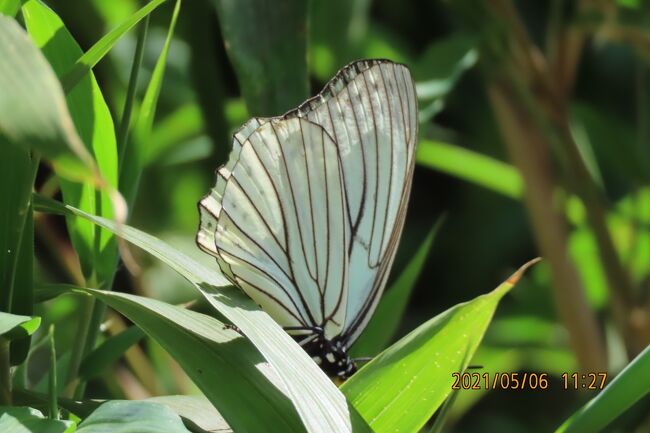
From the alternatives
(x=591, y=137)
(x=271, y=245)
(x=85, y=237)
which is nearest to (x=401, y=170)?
(x=271, y=245)

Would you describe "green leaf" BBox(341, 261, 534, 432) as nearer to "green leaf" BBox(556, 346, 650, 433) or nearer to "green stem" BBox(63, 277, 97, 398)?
"green leaf" BBox(556, 346, 650, 433)

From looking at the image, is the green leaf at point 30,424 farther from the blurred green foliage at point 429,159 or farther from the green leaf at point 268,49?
the green leaf at point 268,49

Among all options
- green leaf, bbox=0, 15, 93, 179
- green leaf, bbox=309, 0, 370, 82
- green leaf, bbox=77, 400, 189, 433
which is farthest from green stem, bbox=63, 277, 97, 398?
green leaf, bbox=309, 0, 370, 82

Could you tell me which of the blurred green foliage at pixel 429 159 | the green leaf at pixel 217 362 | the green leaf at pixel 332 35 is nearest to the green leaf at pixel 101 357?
the blurred green foliage at pixel 429 159

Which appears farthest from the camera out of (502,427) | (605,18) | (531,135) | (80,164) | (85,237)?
(502,427)

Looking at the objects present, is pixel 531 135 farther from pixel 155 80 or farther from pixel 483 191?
pixel 155 80

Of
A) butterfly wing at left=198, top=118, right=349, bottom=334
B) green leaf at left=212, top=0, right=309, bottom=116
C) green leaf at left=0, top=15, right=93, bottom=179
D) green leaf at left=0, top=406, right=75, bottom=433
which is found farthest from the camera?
green leaf at left=212, top=0, right=309, bottom=116

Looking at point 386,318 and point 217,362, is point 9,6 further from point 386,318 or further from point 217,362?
point 386,318
